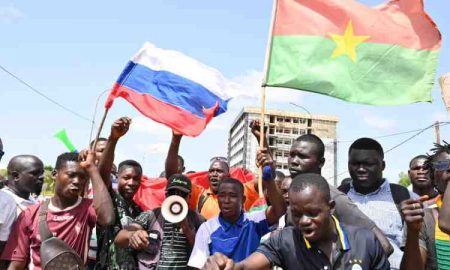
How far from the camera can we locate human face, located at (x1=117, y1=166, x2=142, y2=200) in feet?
17.6

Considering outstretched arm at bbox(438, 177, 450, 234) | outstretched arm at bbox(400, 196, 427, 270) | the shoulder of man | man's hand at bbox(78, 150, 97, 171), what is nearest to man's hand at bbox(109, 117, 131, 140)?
man's hand at bbox(78, 150, 97, 171)

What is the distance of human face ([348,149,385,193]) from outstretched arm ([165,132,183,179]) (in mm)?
2092

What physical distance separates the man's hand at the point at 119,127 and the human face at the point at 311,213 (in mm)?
2207

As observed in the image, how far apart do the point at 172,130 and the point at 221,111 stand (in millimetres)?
738

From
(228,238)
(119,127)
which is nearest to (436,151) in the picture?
(228,238)

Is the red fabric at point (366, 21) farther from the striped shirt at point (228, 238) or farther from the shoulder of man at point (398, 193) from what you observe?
the striped shirt at point (228, 238)

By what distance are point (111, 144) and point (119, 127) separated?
0.17 metres

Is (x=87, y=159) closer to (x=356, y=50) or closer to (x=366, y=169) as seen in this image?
(x=366, y=169)

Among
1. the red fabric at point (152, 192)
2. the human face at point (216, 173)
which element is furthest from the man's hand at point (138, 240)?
the human face at point (216, 173)

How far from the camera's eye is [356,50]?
19.1 feet

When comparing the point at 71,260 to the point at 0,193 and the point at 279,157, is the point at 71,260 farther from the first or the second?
the point at 279,157

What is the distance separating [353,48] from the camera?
19.2 ft

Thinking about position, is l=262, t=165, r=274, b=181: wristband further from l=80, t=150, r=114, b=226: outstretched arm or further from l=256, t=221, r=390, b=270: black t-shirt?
l=256, t=221, r=390, b=270: black t-shirt

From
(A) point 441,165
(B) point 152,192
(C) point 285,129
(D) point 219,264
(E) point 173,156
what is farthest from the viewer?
(C) point 285,129
